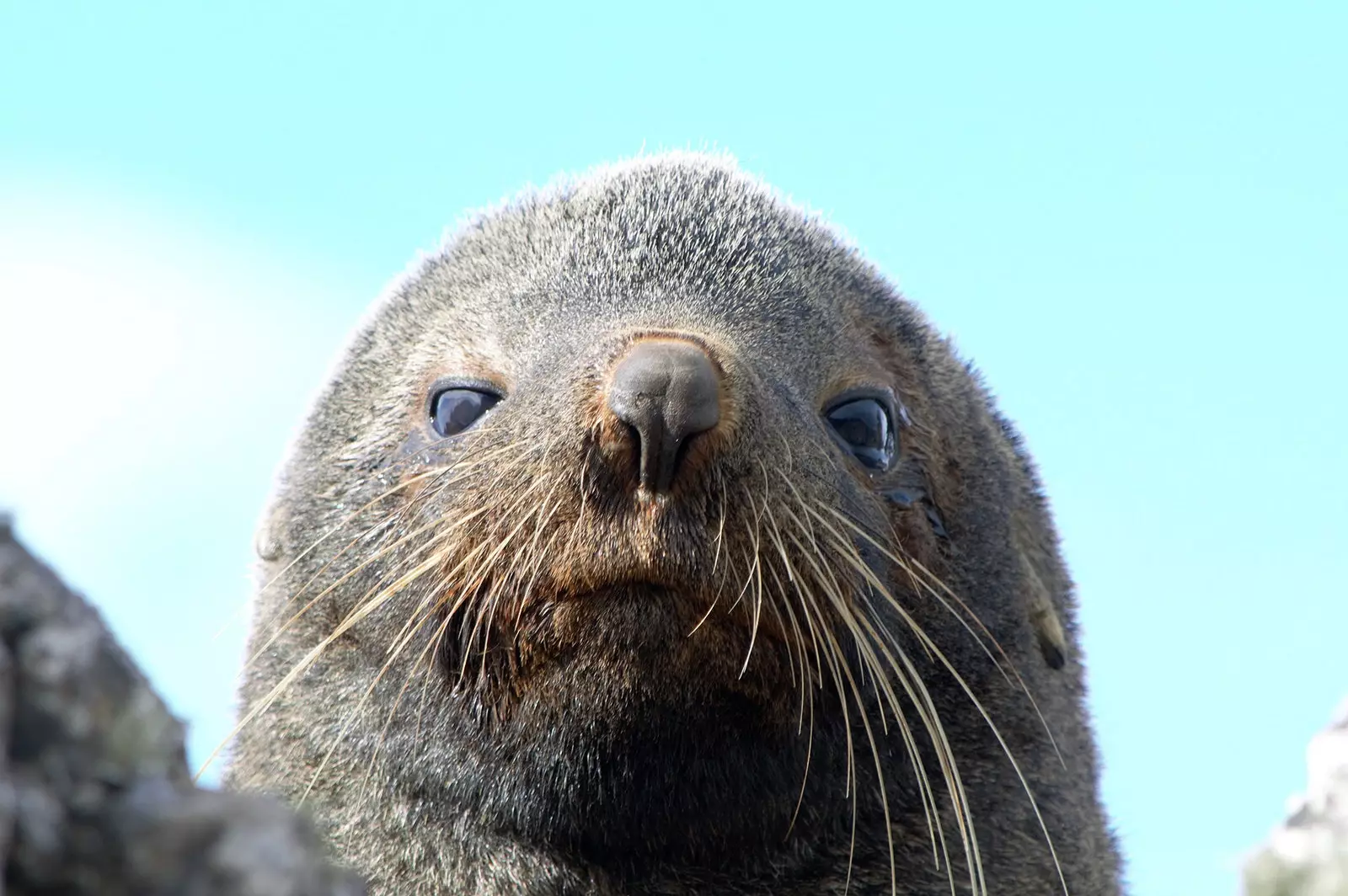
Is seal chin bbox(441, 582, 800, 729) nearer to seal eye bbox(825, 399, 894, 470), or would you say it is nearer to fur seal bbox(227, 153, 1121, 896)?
fur seal bbox(227, 153, 1121, 896)

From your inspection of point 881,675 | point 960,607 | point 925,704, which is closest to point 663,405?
point 881,675

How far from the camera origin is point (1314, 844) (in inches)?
94.6

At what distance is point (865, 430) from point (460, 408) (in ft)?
4.96

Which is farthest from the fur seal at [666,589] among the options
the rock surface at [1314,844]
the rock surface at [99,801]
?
the rock surface at [99,801]

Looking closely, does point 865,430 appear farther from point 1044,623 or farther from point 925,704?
point 1044,623

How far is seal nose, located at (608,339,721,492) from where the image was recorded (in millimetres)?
4227

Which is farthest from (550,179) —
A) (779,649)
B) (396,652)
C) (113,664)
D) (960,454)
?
(113,664)

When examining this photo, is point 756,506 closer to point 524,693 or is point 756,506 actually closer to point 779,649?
point 779,649

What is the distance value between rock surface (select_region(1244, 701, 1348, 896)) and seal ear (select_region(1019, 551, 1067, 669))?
3651 millimetres

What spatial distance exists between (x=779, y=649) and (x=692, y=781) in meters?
0.51

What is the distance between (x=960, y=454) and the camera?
629 cm

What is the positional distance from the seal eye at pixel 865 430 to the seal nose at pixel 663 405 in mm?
1460

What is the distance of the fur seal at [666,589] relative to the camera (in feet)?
14.6

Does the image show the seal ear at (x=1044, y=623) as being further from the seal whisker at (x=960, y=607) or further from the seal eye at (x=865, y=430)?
the seal eye at (x=865, y=430)
